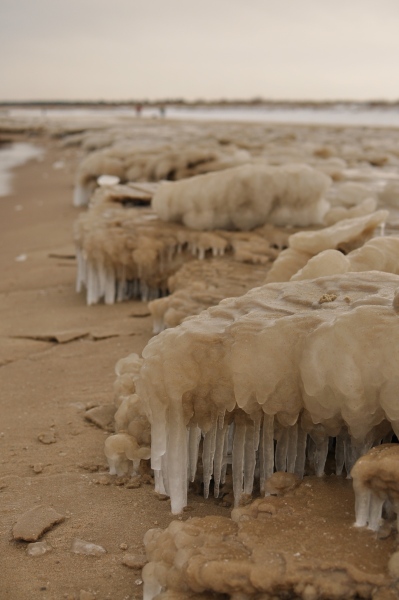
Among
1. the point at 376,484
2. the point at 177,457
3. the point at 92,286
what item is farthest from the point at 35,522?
the point at 92,286

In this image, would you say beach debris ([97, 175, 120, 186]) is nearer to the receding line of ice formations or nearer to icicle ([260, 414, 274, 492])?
the receding line of ice formations

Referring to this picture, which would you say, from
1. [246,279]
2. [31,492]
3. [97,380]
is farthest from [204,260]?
[31,492]

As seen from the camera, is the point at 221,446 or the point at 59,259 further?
the point at 59,259

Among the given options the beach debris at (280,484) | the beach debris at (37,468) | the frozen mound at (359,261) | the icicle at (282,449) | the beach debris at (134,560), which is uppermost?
the frozen mound at (359,261)

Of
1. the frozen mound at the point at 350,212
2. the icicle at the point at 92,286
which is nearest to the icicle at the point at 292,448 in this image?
the icicle at the point at 92,286

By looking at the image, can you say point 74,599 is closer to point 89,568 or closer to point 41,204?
point 89,568

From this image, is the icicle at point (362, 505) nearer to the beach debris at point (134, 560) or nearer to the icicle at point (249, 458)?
the icicle at point (249, 458)

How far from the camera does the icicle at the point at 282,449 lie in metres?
2.21

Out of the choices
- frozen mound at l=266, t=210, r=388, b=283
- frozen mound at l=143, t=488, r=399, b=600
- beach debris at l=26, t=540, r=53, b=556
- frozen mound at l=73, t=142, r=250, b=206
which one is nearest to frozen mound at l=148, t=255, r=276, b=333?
frozen mound at l=266, t=210, r=388, b=283

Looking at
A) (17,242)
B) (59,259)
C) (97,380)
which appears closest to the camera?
(97,380)

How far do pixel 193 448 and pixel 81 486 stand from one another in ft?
1.58

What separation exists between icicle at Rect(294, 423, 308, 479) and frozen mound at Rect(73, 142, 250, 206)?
5.34 metres

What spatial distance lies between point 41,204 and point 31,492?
764cm

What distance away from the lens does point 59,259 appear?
6184 mm
